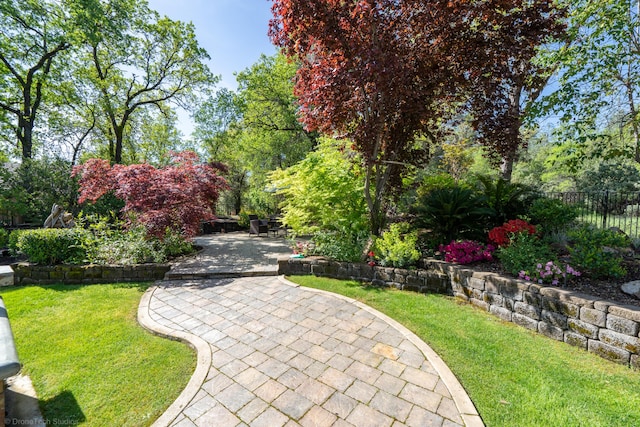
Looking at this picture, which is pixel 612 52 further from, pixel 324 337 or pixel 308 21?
pixel 324 337

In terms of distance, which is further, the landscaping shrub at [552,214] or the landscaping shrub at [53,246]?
the landscaping shrub at [53,246]

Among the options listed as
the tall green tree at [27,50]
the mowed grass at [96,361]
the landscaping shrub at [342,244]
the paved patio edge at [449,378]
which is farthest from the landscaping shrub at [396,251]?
the tall green tree at [27,50]

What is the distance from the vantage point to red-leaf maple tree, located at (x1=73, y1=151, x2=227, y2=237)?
5.86 m

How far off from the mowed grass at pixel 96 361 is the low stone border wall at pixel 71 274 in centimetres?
94

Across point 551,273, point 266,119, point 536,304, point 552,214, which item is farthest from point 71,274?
point 266,119

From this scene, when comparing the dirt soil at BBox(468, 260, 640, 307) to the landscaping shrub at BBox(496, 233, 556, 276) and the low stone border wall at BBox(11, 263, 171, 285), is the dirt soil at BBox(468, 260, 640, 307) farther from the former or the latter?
the low stone border wall at BBox(11, 263, 171, 285)

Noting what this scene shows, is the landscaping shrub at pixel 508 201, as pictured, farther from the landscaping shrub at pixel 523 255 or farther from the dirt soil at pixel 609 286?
the dirt soil at pixel 609 286

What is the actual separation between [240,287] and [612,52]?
837cm

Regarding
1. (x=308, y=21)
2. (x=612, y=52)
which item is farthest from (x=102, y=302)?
(x=612, y=52)

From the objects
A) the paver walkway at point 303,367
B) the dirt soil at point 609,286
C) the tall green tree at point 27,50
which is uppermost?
the tall green tree at point 27,50

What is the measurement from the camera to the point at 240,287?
470 centimetres

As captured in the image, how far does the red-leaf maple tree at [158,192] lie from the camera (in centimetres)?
586

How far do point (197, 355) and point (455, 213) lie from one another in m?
4.65

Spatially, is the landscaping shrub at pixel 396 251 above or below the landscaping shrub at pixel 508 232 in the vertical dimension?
below
